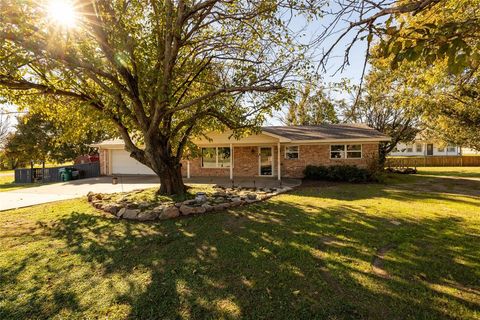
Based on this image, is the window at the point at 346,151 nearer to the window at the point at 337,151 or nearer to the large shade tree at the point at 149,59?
the window at the point at 337,151

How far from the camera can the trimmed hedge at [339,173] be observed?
15.0 m

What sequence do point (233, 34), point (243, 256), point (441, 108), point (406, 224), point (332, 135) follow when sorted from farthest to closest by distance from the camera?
1. point (332, 135)
2. point (441, 108)
3. point (233, 34)
4. point (406, 224)
5. point (243, 256)

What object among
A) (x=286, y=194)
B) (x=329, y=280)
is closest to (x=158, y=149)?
(x=286, y=194)

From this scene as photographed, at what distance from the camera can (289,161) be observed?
17578mm

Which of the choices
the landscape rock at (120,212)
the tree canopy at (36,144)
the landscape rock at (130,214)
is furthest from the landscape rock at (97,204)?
the tree canopy at (36,144)

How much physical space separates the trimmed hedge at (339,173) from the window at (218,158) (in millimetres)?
5898

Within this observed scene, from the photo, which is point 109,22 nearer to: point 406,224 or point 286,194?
point 286,194

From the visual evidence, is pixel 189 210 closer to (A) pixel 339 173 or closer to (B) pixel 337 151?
(A) pixel 339 173

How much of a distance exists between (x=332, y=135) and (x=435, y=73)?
857 centimetres

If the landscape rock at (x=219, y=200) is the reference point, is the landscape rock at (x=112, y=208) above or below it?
below

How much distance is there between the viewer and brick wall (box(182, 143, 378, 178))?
16.0 meters

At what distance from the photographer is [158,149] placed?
9.69 metres

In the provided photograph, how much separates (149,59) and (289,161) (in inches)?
468

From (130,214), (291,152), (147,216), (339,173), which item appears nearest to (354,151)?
(339,173)
